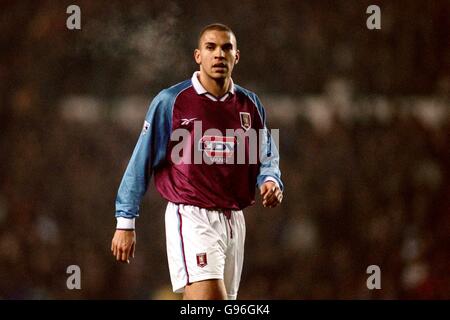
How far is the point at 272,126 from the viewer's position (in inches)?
198

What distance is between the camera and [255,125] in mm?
3609

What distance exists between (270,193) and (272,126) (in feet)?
5.66

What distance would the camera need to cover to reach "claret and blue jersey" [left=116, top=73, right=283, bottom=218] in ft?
11.1

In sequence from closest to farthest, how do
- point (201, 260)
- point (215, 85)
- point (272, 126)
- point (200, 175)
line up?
point (201, 260) < point (200, 175) < point (215, 85) < point (272, 126)

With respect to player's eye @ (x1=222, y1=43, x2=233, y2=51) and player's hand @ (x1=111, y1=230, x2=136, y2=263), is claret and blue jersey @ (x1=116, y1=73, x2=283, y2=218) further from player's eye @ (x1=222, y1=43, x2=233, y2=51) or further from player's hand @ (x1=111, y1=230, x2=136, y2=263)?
player's eye @ (x1=222, y1=43, x2=233, y2=51)

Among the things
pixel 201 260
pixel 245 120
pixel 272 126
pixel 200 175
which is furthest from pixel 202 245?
pixel 272 126

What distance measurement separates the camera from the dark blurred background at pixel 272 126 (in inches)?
192

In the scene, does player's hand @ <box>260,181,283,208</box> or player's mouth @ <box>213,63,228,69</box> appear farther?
player's mouth @ <box>213,63,228,69</box>

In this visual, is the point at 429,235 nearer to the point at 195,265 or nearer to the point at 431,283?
the point at 431,283

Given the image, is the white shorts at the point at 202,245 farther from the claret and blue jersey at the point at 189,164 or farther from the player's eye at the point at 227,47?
the player's eye at the point at 227,47

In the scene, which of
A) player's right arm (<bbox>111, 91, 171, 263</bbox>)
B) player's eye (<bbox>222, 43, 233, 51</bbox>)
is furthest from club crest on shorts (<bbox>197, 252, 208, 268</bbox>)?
player's eye (<bbox>222, 43, 233, 51</bbox>)

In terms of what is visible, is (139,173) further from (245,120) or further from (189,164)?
(245,120)

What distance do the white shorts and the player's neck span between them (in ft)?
1.71

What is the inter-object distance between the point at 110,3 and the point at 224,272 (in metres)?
2.14
